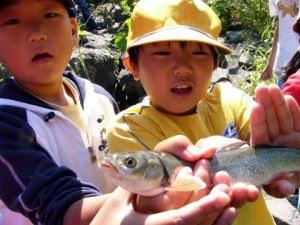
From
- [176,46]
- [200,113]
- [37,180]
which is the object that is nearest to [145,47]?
[176,46]

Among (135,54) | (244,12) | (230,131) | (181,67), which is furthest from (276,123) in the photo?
(244,12)

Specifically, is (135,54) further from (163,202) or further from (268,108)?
(163,202)

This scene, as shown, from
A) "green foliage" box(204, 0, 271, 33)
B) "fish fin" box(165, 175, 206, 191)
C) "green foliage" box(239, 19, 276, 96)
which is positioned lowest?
"green foliage" box(239, 19, 276, 96)

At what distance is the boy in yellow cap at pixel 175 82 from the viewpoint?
6.51 feet

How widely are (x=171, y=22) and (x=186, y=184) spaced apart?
0.91 meters

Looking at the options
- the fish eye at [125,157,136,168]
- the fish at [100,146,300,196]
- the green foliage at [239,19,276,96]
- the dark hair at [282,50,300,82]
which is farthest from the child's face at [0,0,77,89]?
the green foliage at [239,19,276,96]

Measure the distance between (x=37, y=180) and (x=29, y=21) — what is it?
731mm

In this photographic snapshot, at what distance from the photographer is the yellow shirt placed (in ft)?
6.41

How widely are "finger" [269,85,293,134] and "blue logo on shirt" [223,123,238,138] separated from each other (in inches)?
12.9

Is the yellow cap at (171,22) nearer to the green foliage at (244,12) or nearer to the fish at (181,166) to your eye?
the fish at (181,166)

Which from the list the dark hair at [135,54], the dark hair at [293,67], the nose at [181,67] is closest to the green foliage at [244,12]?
the dark hair at [293,67]

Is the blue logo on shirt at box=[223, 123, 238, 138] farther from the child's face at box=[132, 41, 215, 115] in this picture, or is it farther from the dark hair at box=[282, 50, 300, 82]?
the dark hair at box=[282, 50, 300, 82]

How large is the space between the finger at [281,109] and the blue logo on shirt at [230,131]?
33 cm

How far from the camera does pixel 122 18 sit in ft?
28.8
